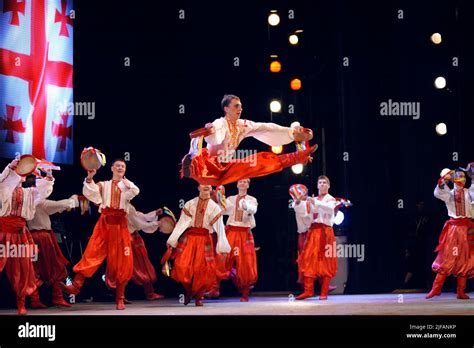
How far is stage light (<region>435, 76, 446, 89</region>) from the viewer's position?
10250 millimetres

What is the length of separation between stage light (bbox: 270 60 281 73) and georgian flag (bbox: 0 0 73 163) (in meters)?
2.24

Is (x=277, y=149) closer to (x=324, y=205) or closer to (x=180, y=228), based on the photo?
(x=324, y=205)

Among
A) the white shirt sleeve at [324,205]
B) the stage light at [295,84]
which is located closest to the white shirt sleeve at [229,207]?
the white shirt sleeve at [324,205]

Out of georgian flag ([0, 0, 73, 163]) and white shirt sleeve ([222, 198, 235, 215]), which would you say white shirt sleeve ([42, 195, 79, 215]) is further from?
white shirt sleeve ([222, 198, 235, 215])

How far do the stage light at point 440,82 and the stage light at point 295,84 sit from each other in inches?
56.9

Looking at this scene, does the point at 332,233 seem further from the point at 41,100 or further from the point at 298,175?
the point at 41,100

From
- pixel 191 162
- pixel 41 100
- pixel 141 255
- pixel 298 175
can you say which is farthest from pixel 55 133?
pixel 298 175

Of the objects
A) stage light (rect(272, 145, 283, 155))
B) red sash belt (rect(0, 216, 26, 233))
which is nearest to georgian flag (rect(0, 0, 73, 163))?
red sash belt (rect(0, 216, 26, 233))

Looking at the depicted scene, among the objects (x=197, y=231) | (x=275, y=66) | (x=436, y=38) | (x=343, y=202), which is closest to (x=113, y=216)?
(x=197, y=231)

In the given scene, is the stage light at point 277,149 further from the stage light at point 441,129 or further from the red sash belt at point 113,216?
the red sash belt at point 113,216

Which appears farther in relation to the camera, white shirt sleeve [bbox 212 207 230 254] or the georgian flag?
white shirt sleeve [bbox 212 207 230 254]

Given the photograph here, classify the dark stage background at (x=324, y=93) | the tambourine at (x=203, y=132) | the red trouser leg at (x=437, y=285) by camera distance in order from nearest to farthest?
the tambourine at (x=203, y=132), the red trouser leg at (x=437, y=285), the dark stage background at (x=324, y=93)

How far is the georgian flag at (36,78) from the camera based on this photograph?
838 cm

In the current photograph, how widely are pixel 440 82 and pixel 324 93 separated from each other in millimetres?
1224
